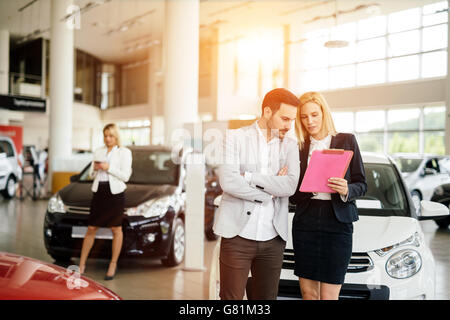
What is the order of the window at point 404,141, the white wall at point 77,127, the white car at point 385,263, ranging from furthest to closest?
the white wall at point 77,127
the window at point 404,141
the white car at point 385,263

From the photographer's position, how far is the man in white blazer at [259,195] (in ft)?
7.00

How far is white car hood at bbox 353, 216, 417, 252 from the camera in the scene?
281cm

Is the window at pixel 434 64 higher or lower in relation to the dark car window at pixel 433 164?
higher

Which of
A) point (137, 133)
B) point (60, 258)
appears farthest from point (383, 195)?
point (137, 133)

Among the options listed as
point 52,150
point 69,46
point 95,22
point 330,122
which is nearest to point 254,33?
point 95,22

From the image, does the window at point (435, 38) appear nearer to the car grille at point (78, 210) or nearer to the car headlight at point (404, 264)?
the car headlight at point (404, 264)

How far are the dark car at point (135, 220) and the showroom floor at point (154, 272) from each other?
243 millimetres

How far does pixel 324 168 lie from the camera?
217cm

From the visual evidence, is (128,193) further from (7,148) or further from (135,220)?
(7,148)

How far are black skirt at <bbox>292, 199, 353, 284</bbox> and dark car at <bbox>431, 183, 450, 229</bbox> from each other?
133 centimetres

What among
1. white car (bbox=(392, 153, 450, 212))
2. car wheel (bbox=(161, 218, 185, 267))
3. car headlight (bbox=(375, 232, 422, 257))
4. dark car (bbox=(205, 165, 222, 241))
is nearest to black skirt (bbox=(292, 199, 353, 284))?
car headlight (bbox=(375, 232, 422, 257))

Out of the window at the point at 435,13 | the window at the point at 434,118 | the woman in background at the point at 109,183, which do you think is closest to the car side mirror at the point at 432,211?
the window at the point at 434,118

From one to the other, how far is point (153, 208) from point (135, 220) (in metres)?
0.24

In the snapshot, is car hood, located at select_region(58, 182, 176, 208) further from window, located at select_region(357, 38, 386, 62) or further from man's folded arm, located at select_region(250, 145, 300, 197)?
man's folded arm, located at select_region(250, 145, 300, 197)
